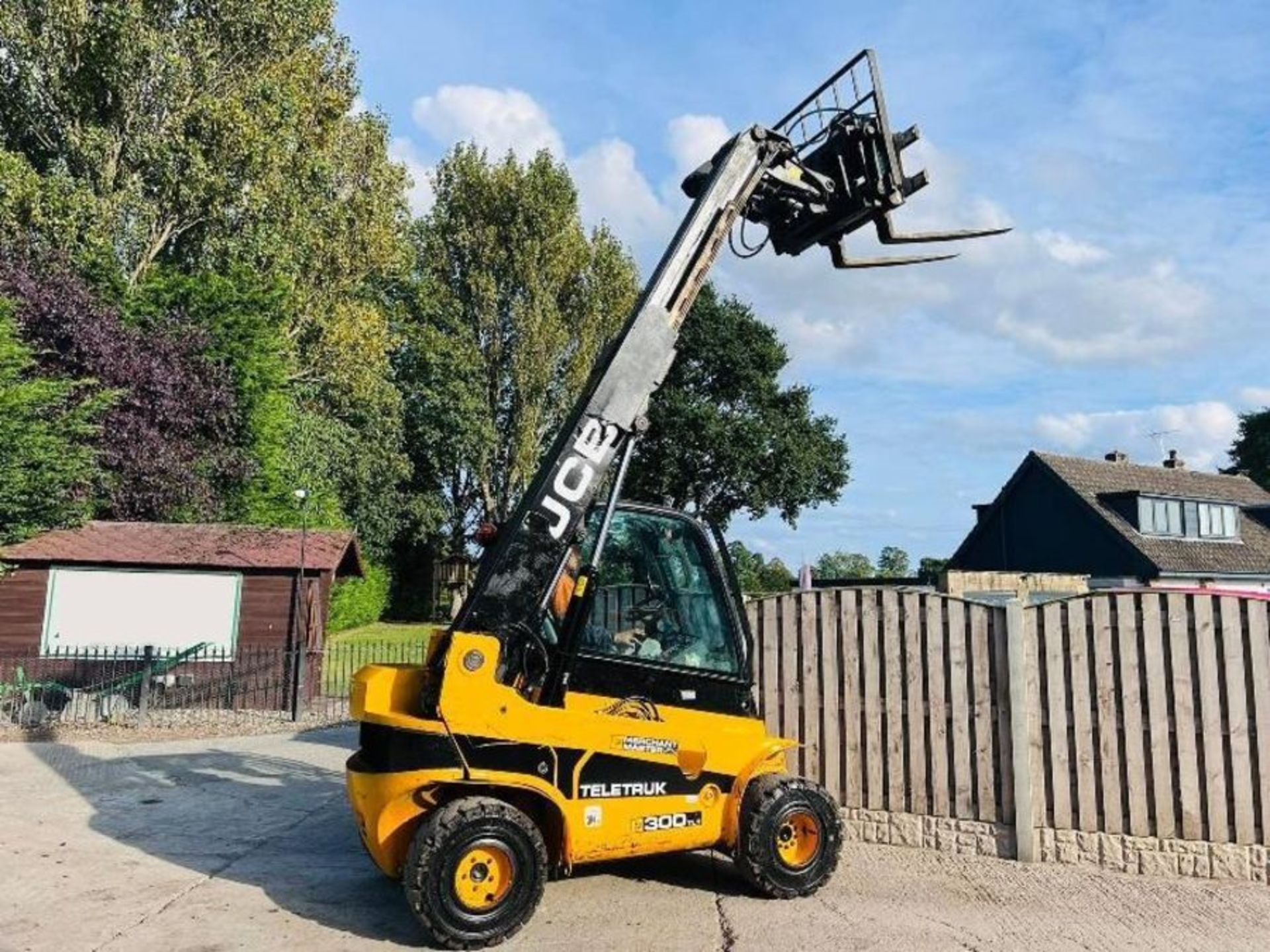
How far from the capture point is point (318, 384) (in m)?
25.8

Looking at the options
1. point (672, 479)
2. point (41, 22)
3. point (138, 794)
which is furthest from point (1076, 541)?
point (41, 22)

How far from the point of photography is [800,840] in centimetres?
548

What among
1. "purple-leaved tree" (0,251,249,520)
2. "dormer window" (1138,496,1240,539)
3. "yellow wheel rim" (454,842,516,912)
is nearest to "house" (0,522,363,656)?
"purple-leaved tree" (0,251,249,520)

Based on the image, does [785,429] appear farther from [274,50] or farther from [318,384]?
[274,50]

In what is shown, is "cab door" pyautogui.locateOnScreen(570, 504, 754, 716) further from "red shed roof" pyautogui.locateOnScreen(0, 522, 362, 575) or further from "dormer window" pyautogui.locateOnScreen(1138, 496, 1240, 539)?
"dormer window" pyautogui.locateOnScreen(1138, 496, 1240, 539)

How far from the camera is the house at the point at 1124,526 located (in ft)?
99.0

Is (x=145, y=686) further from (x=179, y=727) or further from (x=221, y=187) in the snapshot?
(x=221, y=187)

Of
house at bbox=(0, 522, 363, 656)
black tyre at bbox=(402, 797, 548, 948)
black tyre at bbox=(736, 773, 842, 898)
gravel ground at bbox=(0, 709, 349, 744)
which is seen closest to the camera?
black tyre at bbox=(402, 797, 548, 948)

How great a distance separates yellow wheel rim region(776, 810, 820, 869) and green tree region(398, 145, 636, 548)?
27.0 metres

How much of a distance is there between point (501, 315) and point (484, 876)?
96.5 ft

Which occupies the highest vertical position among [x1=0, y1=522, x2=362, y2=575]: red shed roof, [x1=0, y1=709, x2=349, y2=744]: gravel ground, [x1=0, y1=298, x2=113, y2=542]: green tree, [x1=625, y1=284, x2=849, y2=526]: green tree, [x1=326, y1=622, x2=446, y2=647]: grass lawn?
[x1=625, y1=284, x2=849, y2=526]: green tree

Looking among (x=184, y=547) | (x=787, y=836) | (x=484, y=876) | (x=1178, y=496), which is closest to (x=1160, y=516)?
(x=1178, y=496)

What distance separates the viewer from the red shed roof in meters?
14.5

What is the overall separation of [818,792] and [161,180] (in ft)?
72.0
